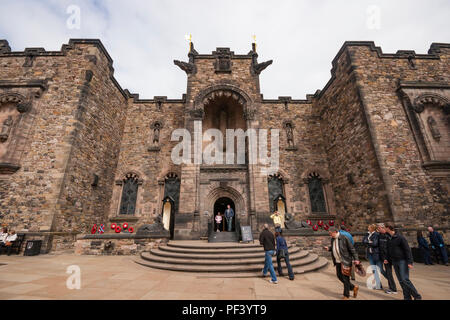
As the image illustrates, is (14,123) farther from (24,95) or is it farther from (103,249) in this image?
(103,249)

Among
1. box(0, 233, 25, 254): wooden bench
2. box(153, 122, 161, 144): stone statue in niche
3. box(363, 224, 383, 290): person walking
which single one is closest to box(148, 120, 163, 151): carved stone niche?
box(153, 122, 161, 144): stone statue in niche

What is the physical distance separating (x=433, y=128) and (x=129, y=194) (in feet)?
67.3

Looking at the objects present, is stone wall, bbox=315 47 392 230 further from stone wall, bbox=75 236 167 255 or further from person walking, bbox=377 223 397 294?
stone wall, bbox=75 236 167 255

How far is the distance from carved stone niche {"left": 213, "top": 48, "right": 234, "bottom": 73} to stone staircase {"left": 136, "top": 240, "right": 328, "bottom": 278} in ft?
40.1

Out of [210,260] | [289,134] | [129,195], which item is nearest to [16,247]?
[129,195]

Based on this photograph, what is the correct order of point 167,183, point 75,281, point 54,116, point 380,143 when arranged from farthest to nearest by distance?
point 167,183, point 54,116, point 380,143, point 75,281

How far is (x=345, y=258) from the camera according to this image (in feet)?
13.3

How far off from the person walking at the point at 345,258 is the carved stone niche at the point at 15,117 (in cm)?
1527

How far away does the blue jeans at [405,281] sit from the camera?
3812 mm

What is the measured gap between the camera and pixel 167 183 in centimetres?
1436

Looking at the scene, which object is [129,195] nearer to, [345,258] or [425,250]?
[345,258]

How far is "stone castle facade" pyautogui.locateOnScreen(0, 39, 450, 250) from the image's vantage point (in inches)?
379

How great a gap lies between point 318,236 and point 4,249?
601 inches
